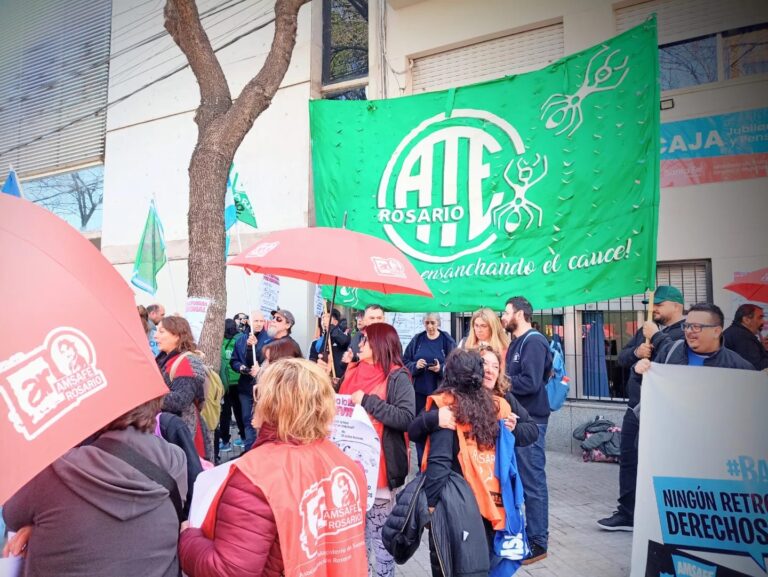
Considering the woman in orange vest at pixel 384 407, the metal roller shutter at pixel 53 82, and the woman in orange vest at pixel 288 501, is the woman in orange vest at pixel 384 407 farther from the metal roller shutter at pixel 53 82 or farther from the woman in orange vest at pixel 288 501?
the metal roller shutter at pixel 53 82

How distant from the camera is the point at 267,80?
605cm

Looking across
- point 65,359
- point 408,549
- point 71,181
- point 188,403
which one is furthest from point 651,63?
point 71,181

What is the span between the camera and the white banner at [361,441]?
3381mm

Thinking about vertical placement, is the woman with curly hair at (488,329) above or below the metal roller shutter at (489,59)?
below

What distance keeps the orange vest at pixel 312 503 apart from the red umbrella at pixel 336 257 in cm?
131

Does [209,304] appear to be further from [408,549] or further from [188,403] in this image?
[408,549]

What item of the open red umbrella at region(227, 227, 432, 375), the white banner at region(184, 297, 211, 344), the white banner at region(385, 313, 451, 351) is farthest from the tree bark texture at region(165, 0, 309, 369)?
the white banner at region(385, 313, 451, 351)

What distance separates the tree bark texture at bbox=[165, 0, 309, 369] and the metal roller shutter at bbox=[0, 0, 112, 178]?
29.0 ft

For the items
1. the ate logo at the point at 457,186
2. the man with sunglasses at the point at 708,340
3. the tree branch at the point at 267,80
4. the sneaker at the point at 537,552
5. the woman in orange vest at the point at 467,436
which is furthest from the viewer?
the tree branch at the point at 267,80

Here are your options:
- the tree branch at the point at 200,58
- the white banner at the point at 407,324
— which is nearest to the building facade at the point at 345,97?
the white banner at the point at 407,324

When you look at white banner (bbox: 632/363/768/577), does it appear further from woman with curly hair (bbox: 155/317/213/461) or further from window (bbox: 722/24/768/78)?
window (bbox: 722/24/768/78)

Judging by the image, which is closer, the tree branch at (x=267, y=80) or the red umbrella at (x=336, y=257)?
the red umbrella at (x=336, y=257)

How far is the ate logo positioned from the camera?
5227 millimetres

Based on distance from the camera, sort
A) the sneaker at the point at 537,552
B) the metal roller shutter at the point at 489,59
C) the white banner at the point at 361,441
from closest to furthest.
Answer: the white banner at the point at 361,441, the sneaker at the point at 537,552, the metal roller shutter at the point at 489,59
